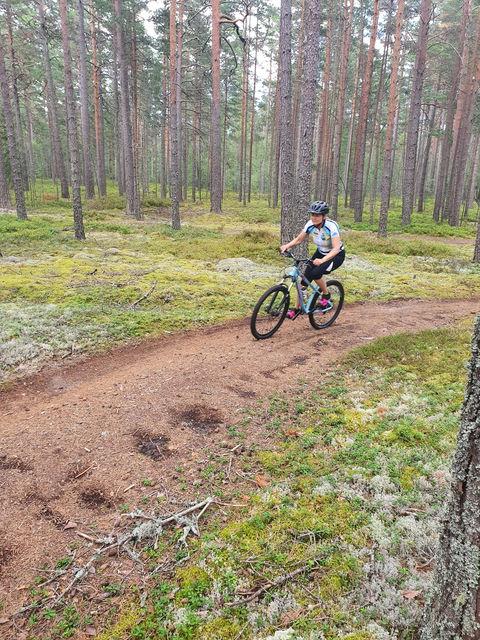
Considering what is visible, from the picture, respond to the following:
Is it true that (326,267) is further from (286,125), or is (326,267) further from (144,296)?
(286,125)

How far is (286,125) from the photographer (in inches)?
524

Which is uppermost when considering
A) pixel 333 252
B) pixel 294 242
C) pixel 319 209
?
pixel 319 209

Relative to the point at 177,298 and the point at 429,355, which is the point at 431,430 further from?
the point at 177,298

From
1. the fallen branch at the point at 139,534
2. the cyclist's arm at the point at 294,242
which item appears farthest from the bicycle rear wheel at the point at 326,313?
the fallen branch at the point at 139,534

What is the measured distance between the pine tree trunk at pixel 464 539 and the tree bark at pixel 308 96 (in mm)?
10709

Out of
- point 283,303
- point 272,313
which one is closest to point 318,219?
point 283,303

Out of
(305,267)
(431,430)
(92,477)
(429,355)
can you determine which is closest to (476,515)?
(431,430)

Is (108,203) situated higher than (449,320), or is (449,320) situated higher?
(108,203)

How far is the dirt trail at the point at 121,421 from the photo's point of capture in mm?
3164

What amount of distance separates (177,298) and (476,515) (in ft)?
26.6

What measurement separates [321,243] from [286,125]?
8168mm

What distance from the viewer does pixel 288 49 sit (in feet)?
39.8

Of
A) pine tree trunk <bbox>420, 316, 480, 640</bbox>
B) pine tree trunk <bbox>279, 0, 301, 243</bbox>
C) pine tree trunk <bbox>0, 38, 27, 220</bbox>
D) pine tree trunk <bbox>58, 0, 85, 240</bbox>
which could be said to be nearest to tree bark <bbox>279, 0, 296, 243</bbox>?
pine tree trunk <bbox>279, 0, 301, 243</bbox>

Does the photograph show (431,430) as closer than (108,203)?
Yes
